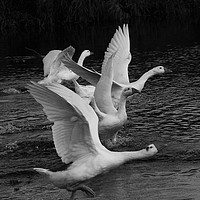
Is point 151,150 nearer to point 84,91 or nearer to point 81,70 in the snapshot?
point 81,70

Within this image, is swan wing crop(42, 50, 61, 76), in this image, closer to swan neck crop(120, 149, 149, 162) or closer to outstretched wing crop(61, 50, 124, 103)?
outstretched wing crop(61, 50, 124, 103)

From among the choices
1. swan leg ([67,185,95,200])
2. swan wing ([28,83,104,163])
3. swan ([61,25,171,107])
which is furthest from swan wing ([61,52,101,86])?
swan leg ([67,185,95,200])

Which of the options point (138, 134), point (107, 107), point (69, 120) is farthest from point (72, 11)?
point (69, 120)

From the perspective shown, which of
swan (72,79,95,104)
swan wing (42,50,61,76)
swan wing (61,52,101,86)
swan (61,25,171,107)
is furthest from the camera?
swan wing (42,50,61,76)

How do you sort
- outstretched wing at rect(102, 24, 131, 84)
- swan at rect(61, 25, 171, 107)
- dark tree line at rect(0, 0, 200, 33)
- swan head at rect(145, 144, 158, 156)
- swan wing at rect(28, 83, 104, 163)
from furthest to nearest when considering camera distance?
dark tree line at rect(0, 0, 200, 33) → outstretched wing at rect(102, 24, 131, 84) → swan at rect(61, 25, 171, 107) → swan wing at rect(28, 83, 104, 163) → swan head at rect(145, 144, 158, 156)

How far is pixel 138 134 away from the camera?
11977mm

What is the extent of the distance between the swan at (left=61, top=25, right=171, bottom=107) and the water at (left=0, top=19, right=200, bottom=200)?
812 mm

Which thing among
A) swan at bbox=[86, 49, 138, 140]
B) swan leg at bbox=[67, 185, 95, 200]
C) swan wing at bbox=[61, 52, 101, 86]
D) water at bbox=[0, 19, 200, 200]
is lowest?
water at bbox=[0, 19, 200, 200]

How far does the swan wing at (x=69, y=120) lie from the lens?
7.81 m

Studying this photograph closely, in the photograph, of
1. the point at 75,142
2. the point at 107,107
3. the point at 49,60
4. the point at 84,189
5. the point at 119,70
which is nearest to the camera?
the point at 75,142

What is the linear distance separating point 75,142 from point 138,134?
3855 mm

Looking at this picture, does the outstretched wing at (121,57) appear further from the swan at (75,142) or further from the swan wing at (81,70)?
the swan at (75,142)

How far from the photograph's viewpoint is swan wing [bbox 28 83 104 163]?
7.81m

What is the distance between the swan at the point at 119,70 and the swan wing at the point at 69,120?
314 centimetres
